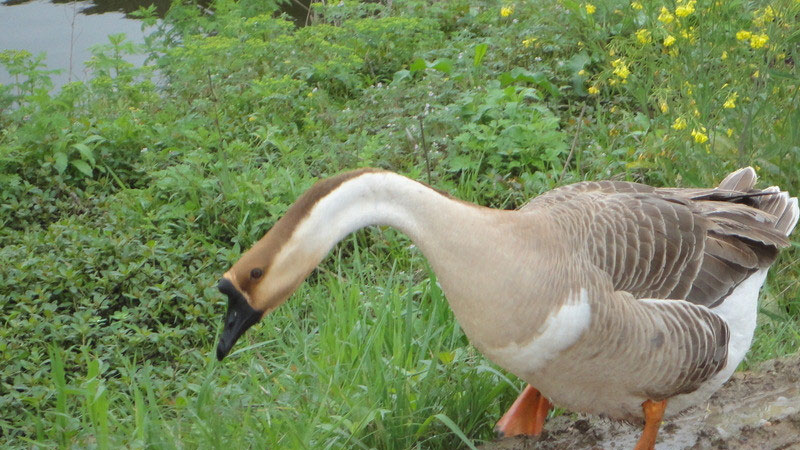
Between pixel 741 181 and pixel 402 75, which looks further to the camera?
pixel 402 75

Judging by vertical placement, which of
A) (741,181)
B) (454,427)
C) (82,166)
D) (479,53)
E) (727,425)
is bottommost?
(82,166)

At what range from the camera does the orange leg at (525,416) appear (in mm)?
3217

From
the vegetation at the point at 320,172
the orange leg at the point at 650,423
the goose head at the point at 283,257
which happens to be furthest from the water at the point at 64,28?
the orange leg at the point at 650,423

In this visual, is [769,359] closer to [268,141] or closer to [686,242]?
[686,242]

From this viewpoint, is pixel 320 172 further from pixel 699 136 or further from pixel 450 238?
pixel 450 238

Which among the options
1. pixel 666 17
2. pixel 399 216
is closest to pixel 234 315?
pixel 399 216

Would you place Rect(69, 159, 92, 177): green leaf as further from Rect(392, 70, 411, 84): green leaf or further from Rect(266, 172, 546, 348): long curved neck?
Rect(266, 172, 546, 348): long curved neck

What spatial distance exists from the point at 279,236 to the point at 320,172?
274 cm

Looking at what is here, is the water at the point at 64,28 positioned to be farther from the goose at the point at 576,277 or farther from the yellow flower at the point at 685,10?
the goose at the point at 576,277

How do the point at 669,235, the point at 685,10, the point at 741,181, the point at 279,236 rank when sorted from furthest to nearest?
the point at 685,10 < the point at 741,181 < the point at 669,235 < the point at 279,236

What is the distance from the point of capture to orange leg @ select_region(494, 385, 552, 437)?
10.6 feet

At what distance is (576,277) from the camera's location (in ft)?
8.93

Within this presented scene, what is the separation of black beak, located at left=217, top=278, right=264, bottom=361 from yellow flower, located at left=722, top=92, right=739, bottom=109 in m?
2.32

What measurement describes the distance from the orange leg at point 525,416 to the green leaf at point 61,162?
310cm
